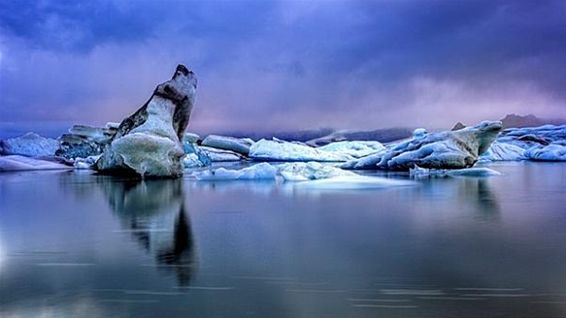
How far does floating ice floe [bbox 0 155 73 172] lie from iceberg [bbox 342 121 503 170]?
11.4 m

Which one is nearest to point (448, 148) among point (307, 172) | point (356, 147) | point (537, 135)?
point (307, 172)

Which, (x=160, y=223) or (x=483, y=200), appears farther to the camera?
(x=483, y=200)

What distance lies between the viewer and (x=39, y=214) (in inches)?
213

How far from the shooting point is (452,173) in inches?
500

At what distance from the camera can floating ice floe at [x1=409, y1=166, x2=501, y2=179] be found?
484 inches

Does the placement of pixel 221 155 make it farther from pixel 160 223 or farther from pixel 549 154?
pixel 160 223

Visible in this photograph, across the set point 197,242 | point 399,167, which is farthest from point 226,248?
point 399,167

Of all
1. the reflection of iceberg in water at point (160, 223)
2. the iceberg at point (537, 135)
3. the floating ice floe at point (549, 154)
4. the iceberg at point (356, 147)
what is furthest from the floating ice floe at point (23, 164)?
the iceberg at point (537, 135)

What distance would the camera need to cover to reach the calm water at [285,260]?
7.24ft

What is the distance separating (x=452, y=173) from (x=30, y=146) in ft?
64.9

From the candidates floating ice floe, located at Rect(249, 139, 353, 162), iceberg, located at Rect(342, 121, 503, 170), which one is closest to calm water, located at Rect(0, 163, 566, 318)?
iceberg, located at Rect(342, 121, 503, 170)

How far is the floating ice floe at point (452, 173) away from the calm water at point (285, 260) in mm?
6438

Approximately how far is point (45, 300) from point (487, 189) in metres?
7.61

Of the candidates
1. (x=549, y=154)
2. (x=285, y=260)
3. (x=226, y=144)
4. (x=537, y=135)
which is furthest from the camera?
(x=537, y=135)
